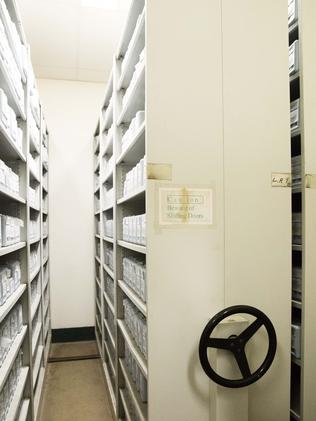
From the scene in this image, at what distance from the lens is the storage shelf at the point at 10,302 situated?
4.85 ft

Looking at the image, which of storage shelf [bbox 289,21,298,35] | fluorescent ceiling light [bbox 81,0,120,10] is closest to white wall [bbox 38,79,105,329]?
fluorescent ceiling light [bbox 81,0,120,10]

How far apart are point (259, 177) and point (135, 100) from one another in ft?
3.16

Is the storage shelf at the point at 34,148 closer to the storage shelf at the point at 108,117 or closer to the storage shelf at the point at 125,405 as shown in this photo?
the storage shelf at the point at 108,117

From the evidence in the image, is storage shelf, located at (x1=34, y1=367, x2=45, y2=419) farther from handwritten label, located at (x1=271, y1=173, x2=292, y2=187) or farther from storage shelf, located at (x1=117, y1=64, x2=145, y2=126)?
handwritten label, located at (x1=271, y1=173, x2=292, y2=187)

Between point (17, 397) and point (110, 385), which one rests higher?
point (17, 397)

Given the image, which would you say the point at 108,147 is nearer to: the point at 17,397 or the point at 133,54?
the point at 133,54

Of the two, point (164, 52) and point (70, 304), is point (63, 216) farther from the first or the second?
point (164, 52)

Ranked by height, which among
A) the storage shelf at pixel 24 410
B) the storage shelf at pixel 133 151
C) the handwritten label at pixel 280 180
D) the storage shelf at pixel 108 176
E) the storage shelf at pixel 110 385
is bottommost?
the storage shelf at pixel 110 385

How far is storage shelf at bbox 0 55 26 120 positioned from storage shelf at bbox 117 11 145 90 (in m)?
0.70

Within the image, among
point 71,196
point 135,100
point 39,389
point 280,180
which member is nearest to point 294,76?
point 280,180

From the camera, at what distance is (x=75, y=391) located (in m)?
2.95

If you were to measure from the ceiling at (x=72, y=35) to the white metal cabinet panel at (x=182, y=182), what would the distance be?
184 cm

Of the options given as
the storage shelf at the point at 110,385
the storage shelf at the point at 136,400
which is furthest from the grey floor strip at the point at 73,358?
the storage shelf at the point at 136,400

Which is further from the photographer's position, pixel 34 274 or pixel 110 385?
pixel 110 385
